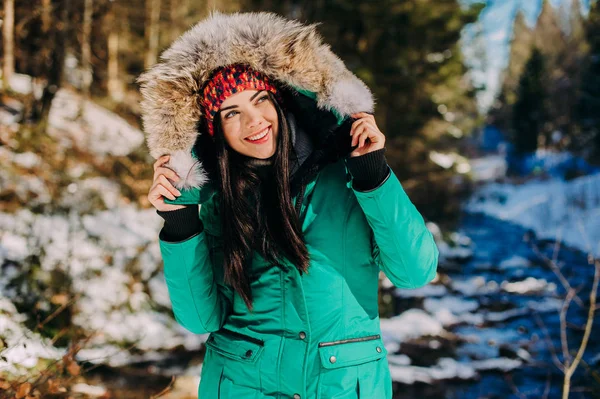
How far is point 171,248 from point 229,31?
101 centimetres

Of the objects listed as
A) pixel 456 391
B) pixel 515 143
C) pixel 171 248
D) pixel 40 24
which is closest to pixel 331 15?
pixel 40 24

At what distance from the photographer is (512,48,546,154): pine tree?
20.9m

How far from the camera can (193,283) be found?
1876 millimetres

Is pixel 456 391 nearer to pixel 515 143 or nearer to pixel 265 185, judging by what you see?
pixel 265 185

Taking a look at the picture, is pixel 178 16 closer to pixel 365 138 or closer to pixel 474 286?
pixel 474 286

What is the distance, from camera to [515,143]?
2188cm

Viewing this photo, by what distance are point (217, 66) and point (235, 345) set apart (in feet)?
3.93

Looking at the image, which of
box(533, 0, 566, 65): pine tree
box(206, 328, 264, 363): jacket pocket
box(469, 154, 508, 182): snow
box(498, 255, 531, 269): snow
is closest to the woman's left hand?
box(206, 328, 264, 363): jacket pocket

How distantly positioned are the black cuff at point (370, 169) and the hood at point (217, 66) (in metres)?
0.43

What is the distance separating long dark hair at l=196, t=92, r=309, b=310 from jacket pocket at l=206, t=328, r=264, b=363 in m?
0.13

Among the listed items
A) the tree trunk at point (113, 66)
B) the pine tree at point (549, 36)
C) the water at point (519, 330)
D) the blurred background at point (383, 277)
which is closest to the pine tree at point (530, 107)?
the pine tree at point (549, 36)

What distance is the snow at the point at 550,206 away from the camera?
1302 cm

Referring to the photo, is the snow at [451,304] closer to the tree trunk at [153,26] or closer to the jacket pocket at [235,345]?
the jacket pocket at [235,345]

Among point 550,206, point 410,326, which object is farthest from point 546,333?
point 550,206
